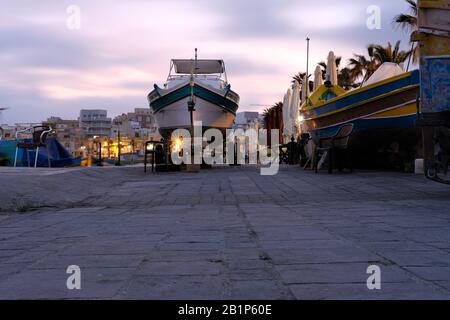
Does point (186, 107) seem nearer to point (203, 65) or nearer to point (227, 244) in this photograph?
point (203, 65)

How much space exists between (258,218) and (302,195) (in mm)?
3113

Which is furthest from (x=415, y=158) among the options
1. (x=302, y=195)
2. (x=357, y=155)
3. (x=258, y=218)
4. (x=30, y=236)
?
(x=30, y=236)

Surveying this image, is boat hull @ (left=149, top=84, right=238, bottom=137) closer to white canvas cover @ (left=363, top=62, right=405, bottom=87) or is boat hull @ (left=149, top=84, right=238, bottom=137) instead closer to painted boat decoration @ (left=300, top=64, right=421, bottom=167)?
painted boat decoration @ (left=300, top=64, right=421, bottom=167)

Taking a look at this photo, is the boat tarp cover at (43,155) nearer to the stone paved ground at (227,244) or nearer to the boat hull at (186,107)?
the boat hull at (186,107)

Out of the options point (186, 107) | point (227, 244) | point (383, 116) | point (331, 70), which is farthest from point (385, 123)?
point (227, 244)

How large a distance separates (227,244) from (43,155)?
20.6 m

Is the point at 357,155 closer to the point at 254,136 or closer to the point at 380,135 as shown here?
the point at 380,135

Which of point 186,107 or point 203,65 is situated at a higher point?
point 203,65

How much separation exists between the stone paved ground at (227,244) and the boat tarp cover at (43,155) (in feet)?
47.3

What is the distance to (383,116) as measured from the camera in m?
13.7

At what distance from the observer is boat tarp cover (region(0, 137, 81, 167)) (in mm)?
23047

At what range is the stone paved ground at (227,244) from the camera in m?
3.07

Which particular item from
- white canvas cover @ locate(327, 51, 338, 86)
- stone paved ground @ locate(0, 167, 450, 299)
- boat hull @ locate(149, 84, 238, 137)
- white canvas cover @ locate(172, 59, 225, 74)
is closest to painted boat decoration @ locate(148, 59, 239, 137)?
boat hull @ locate(149, 84, 238, 137)
